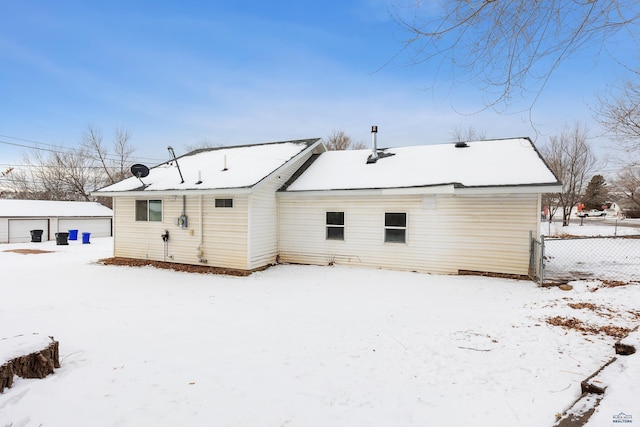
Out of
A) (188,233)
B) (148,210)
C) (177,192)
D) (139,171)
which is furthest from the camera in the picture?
(139,171)

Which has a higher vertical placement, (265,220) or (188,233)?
(265,220)

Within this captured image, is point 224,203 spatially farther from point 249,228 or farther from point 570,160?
point 570,160

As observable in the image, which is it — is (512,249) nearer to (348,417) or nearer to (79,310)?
(348,417)

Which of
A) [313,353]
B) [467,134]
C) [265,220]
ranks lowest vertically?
[313,353]

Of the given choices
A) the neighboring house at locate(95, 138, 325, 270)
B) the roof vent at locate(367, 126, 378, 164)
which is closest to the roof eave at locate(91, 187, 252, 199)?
the neighboring house at locate(95, 138, 325, 270)

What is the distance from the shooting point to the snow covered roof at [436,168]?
30.9 ft

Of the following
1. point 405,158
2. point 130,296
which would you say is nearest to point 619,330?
point 405,158

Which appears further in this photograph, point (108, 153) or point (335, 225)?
point (108, 153)

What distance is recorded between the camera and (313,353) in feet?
15.0

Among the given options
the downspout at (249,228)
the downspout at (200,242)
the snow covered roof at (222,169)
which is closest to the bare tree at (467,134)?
the snow covered roof at (222,169)

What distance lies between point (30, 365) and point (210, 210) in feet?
24.7

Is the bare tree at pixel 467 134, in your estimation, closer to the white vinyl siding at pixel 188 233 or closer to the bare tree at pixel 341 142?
the bare tree at pixel 341 142

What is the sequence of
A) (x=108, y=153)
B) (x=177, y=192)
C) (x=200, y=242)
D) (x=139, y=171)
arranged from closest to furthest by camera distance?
(x=177, y=192)
(x=200, y=242)
(x=139, y=171)
(x=108, y=153)

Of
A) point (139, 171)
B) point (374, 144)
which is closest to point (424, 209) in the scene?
point (374, 144)
